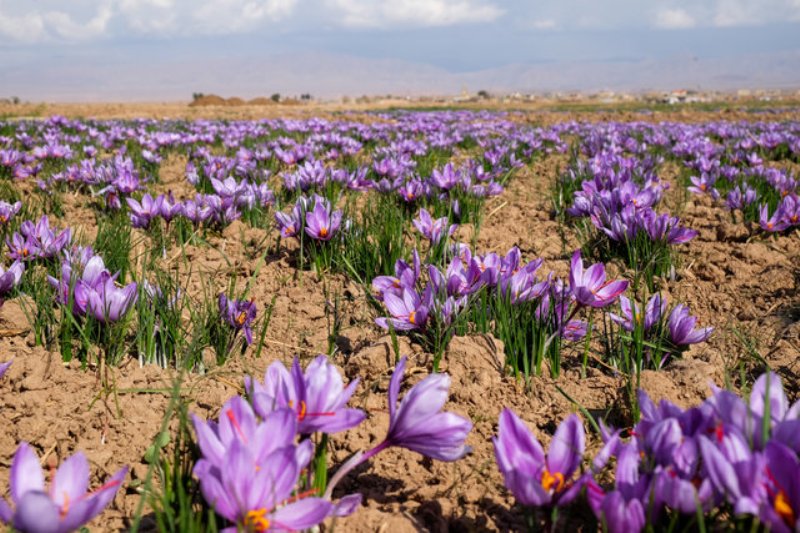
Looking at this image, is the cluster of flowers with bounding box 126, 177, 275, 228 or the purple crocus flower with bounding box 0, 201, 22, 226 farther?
the cluster of flowers with bounding box 126, 177, 275, 228

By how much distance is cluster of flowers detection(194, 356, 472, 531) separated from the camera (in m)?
1.00

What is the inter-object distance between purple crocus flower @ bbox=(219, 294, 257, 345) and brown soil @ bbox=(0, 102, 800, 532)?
0.12 m

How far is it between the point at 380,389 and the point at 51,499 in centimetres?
110

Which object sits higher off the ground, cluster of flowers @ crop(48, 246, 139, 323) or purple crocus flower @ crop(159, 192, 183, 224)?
purple crocus flower @ crop(159, 192, 183, 224)

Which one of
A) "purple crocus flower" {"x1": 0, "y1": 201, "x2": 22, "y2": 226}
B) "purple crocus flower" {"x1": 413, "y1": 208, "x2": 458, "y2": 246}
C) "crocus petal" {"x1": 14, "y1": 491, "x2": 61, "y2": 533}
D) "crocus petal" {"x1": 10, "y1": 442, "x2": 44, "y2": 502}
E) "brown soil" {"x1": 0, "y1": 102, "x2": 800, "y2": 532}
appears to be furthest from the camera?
"purple crocus flower" {"x1": 0, "y1": 201, "x2": 22, "y2": 226}

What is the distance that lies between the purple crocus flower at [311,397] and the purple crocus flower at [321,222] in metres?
1.62

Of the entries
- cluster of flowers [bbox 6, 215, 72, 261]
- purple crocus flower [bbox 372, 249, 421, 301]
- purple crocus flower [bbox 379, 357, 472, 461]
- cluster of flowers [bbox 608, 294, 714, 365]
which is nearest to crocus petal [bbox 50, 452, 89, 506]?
purple crocus flower [bbox 379, 357, 472, 461]

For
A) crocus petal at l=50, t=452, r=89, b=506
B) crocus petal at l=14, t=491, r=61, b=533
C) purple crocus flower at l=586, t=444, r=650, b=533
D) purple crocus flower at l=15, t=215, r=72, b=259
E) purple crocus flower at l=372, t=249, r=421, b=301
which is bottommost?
purple crocus flower at l=586, t=444, r=650, b=533

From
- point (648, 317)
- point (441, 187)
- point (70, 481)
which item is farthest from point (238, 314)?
point (441, 187)

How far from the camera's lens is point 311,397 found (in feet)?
3.91

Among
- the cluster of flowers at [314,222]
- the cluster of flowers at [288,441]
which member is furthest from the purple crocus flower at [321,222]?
the cluster of flowers at [288,441]

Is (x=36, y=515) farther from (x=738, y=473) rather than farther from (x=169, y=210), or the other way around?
(x=169, y=210)

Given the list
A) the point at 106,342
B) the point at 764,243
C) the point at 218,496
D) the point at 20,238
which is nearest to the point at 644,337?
the point at 218,496

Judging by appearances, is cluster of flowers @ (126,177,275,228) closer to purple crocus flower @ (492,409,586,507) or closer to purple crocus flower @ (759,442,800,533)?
purple crocus flower @ (492,409,586,507)
